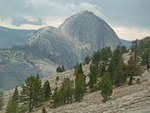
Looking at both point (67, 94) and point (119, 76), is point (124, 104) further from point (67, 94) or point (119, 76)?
point (119, 76)

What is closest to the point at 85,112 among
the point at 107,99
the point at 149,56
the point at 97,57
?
the point at 107,99

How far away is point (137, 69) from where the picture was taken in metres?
48.9

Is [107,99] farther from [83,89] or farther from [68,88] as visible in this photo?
[68,88]

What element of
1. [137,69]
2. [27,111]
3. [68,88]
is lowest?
[27,111]

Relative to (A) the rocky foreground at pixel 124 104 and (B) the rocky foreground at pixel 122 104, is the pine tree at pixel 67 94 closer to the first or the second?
(B) the rocky foreground at pixel 122 104

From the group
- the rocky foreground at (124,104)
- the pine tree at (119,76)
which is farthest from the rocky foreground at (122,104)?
the pine tree at (119,76)

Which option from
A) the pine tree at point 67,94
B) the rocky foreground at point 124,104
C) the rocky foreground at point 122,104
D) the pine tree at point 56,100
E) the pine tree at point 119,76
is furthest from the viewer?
the pine tree at point 119,76

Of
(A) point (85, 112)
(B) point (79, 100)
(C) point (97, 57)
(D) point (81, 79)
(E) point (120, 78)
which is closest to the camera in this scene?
(A) point (85, 112)

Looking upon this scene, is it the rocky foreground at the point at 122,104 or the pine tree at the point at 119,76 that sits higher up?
the pine tree at the point at 119,76

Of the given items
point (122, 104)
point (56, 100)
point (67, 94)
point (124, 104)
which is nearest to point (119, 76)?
point (67, 94)

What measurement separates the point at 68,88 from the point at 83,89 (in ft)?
14.1

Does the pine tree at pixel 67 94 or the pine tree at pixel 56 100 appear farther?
the pine tree at pixel 67 94

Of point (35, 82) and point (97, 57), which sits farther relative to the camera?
point (97, 57)

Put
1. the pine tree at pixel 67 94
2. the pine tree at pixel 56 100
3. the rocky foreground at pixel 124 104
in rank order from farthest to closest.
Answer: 1. the pine tree at pixel 67 94
2. the pine tree at pixel 56 100
3. the rocky foreground at pixel 124 104
